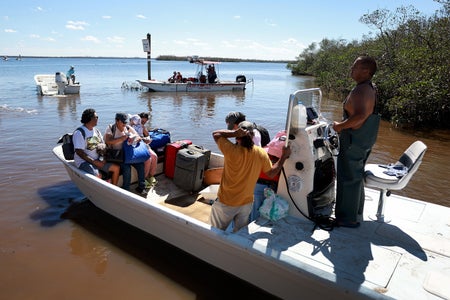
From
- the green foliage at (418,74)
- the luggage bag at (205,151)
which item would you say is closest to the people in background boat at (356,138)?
the luggage bag at (205,151)

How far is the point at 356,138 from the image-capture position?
3.22 metres

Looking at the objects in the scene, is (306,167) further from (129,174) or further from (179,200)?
(129,174)

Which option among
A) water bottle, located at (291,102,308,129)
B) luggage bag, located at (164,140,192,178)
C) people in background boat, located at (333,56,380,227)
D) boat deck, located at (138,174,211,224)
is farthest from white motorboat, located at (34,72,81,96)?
people in background boat, located at (333,56,380,227)

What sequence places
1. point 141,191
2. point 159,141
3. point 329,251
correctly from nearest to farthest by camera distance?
point 329,251 < point 141,191 < point 159,141

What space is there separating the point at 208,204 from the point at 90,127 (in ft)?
6.57

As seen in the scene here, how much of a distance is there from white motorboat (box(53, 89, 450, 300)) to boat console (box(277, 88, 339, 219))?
1cm

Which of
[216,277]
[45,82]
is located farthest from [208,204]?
[45,82]

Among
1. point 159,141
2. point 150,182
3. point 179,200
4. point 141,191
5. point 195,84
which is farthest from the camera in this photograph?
point 195,84

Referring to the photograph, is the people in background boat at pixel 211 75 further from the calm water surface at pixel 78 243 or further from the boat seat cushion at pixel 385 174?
the boat seat cushion at pixel 385 174

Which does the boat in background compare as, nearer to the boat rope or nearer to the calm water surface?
the calm water surface

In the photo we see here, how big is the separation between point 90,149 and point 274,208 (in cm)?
276

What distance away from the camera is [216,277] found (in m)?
3.91

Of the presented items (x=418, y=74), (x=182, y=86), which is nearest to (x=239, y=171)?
(x=418, y=74)

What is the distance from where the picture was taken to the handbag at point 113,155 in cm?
488
